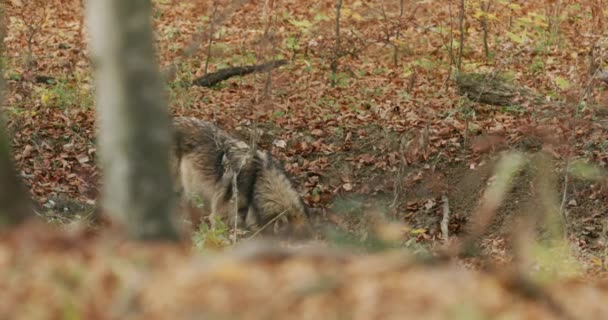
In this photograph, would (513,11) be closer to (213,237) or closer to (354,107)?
(354,107)

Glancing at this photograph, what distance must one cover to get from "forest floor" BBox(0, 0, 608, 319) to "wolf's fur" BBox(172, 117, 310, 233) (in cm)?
39

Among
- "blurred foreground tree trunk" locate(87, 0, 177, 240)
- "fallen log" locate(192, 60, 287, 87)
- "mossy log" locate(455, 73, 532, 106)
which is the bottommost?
"fallen log" locate(192, 60, 287, 87)

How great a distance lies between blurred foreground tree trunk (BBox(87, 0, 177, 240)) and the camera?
4766 mm

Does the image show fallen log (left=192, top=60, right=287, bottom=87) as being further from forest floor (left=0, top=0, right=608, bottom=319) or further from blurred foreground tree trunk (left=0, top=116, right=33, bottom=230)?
blurred foreground tree trunk (left=0, top=116, right=33, bottom=230)

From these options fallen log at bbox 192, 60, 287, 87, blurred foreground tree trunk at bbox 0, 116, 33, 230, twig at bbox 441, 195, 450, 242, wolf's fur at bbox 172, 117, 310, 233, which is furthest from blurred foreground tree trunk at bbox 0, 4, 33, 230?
fallen log at bbox 192, 60, 287, 87

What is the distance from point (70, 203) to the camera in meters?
11.2

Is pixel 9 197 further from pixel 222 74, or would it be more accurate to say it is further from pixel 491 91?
pixel 222 74

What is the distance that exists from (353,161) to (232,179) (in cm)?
245

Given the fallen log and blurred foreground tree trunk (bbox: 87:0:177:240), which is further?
the fallen log

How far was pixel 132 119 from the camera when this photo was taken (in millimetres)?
4848

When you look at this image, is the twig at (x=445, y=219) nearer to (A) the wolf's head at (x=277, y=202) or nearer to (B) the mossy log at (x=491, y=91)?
(A) the wolf's head at (x=277, y=202)

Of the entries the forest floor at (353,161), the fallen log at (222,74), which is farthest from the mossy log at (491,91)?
the fallen log at (222,74)

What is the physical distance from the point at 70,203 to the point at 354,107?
5280mm

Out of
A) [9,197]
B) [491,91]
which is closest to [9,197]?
[9,197]
